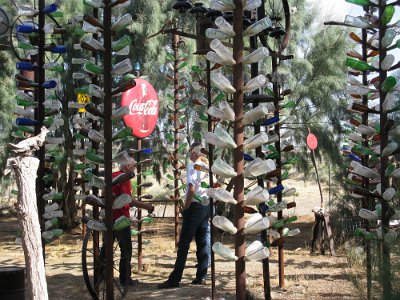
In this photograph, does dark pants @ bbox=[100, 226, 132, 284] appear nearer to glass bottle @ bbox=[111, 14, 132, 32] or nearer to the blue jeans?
the blue jeans

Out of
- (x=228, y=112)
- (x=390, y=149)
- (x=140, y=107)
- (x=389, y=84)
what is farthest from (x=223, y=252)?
(x=140, y=107)

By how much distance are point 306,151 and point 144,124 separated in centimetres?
645

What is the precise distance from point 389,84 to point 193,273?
145 inches

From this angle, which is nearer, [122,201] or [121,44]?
[122,201]

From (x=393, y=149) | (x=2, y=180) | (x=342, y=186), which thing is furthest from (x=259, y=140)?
(x=2, y=180)

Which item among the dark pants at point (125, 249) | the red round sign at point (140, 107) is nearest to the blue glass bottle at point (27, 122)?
the red round sign at point (140, 107)

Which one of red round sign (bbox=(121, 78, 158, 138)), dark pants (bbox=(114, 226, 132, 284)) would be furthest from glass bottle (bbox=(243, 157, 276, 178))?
red round sign (bbox=(121, 78, 158, 138))

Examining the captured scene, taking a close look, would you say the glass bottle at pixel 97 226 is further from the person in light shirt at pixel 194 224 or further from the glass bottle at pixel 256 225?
the person in light shirt at pixel 194 224

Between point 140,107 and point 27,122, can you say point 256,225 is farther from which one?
point 140,107

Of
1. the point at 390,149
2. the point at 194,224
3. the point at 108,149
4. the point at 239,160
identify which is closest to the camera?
the point at 239,160

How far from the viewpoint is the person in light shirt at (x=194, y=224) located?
6258 millimetres

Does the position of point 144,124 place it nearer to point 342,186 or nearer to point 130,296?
point 130,296

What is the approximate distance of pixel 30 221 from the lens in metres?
3.95

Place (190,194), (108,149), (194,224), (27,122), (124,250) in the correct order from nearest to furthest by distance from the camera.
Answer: (108,149), (27,122), (124,250), (190,194), (194,224)
